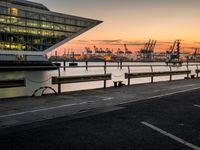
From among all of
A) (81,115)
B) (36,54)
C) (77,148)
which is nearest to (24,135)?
(77,148)

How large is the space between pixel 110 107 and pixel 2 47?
96855 mm

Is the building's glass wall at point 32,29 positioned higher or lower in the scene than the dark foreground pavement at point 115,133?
higher

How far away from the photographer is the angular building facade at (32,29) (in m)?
100

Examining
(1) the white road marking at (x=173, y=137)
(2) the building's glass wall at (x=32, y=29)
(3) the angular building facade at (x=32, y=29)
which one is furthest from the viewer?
(2) the building's glass wall at (x=32, y=29)

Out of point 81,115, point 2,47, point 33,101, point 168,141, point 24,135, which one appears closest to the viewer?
point 168,141

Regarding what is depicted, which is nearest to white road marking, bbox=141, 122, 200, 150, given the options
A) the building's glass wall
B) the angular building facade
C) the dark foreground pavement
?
the dark foreground pavement

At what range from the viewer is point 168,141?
5590mm

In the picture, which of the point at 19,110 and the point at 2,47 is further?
the point at 2,47

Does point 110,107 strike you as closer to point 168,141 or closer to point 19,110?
point 19,110

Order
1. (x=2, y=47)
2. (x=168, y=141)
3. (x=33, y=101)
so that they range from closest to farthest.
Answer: (x=168, y=141) → (x=33, y=101) → (x=2, y=47)

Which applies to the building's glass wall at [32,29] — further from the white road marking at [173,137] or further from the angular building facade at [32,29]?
the white road marking at [173,137]

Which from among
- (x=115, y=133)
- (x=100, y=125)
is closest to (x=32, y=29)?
(x=100, y=125)

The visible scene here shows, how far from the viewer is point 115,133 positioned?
6.24 m

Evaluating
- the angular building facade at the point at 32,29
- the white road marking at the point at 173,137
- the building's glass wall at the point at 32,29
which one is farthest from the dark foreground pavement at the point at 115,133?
the building's glass wall at the point at 32,29
